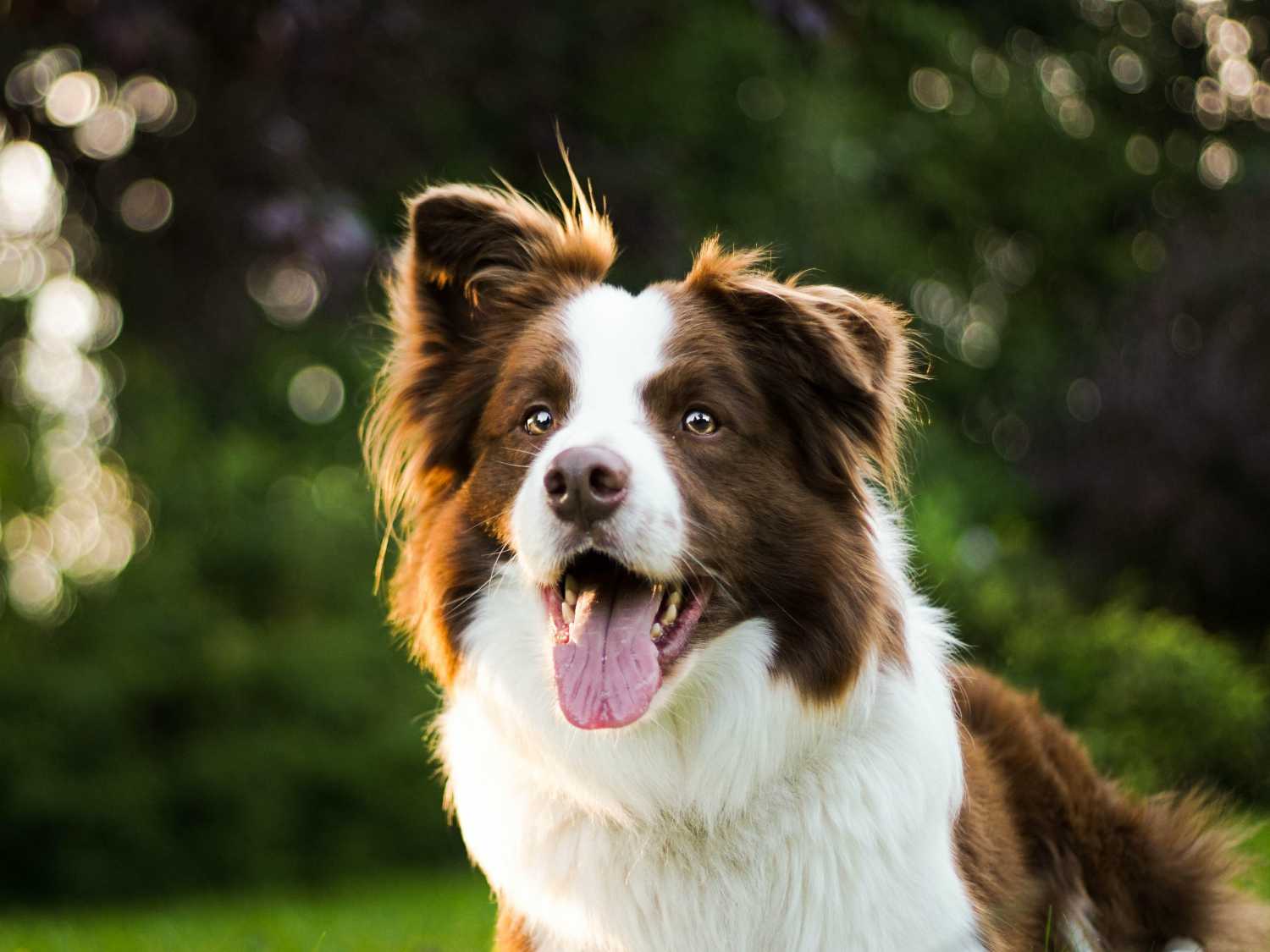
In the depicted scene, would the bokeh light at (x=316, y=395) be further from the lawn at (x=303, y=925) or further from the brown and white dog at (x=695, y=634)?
the brown and white dog at (x=695, y=634)

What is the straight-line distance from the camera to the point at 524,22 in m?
Answer: 9.73

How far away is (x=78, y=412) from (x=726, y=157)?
334 inches

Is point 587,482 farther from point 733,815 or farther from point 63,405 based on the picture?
point 63,405

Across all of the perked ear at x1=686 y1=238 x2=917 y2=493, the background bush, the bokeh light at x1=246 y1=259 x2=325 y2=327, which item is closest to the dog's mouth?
the perked ear at x1=686 y1=238 x2=917 y2=493

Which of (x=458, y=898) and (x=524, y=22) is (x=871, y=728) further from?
(x=524, y=22)

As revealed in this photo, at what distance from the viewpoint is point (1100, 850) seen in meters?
4.59

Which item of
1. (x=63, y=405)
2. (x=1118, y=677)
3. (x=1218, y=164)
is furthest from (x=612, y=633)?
(x=1218, y=164)

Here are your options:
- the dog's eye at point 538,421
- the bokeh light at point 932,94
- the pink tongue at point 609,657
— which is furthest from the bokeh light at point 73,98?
the bokeh light at point 932,94

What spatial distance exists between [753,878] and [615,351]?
4.82 feet

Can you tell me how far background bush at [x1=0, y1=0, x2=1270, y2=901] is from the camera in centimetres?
909

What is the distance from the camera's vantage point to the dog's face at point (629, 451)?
11.7ft

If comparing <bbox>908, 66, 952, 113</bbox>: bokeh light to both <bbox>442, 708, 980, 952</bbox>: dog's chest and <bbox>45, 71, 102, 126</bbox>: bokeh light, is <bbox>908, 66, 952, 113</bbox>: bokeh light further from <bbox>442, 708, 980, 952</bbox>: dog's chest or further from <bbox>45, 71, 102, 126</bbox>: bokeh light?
<bbox>442, 708, 980, 952</bbox>: dog's chest

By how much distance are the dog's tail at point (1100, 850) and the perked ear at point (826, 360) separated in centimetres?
101

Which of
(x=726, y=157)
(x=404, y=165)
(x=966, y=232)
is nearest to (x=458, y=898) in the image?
(x=404, y=165)
